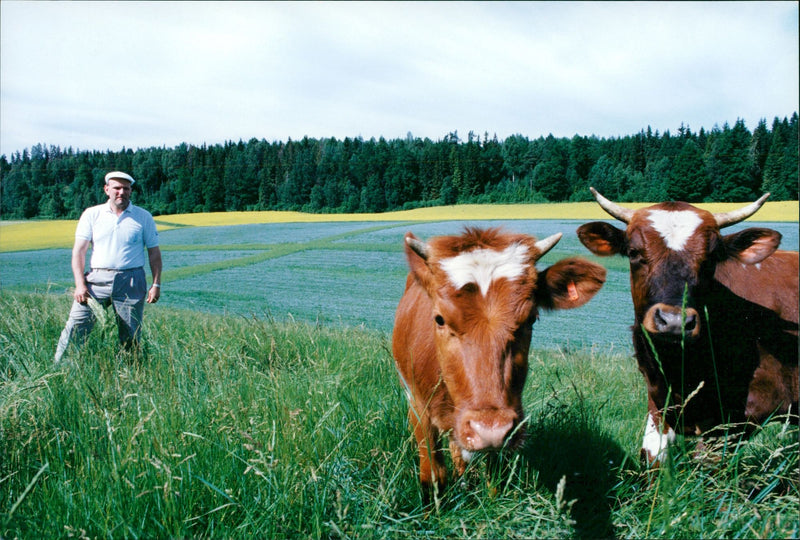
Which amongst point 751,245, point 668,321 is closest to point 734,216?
point 751,245

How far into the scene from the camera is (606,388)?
16.8 feet

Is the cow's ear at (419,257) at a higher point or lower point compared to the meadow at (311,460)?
higher

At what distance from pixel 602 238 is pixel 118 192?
5.33 metres

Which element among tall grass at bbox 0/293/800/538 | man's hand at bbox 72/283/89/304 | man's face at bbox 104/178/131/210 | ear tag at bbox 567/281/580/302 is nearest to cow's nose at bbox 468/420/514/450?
tall grass at bbox 0/293/800/538

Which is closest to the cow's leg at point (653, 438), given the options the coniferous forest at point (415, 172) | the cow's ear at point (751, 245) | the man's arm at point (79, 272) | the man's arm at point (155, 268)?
the cow's ear at point (751, 245)

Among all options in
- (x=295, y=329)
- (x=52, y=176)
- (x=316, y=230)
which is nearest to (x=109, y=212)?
(x=295, y=329)

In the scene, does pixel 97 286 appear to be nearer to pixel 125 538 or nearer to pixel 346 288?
pixel 125 538

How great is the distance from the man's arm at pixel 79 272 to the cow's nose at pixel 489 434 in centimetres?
489

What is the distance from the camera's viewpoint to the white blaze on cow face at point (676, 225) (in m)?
3.55

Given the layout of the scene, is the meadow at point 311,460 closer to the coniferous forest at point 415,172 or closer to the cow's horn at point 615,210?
the cow's horn at point 615,210

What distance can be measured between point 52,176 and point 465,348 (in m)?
17.5

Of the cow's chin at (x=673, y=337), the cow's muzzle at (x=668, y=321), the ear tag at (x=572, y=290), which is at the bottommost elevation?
the cow's chin at (x=673, y=337)

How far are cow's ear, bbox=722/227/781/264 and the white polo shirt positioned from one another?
6.09 m

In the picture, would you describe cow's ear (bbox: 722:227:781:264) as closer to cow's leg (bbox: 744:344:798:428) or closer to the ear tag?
cow's leg (bbox: 744:344:798:428)
